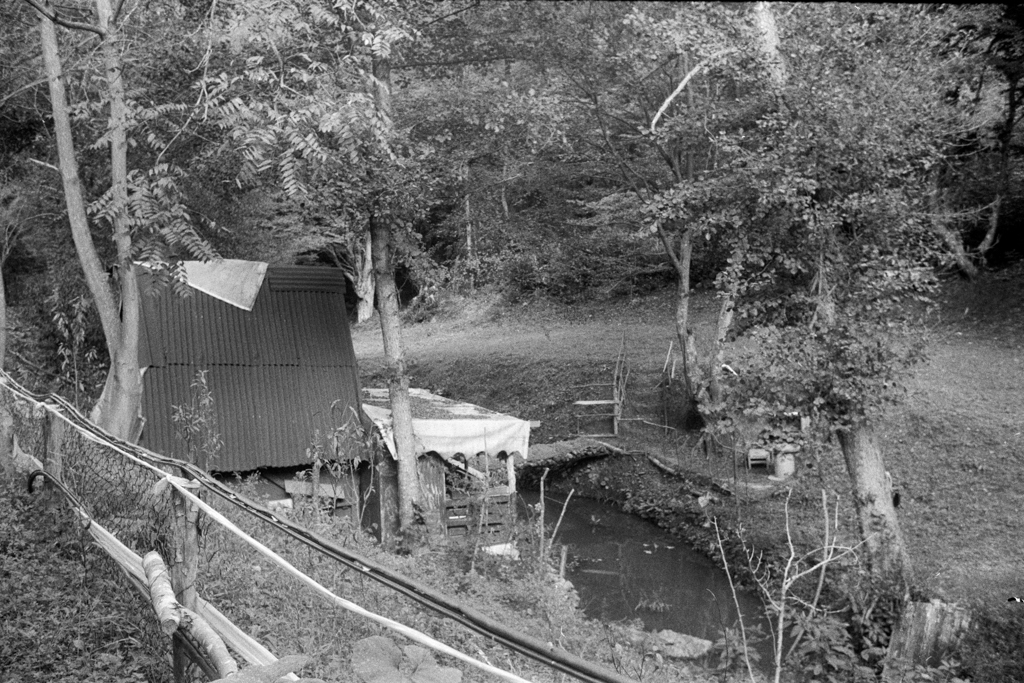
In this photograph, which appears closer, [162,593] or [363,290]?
[162,593]

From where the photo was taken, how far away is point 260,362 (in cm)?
1241

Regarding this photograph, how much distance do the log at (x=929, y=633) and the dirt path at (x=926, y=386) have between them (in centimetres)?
106

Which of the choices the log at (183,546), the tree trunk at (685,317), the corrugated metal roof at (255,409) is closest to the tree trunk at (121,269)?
the corrugated metal roof at (255,409)

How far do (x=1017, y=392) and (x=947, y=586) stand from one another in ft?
24.1

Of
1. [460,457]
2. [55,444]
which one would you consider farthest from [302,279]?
[55,444]

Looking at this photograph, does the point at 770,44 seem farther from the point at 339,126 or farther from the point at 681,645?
the point at 681,645

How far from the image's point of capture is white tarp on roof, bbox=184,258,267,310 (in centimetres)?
1298

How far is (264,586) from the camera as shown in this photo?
6.29 meters

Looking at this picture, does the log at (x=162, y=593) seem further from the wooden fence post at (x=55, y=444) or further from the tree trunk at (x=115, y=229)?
the tree trunk at (x=115, y=229)

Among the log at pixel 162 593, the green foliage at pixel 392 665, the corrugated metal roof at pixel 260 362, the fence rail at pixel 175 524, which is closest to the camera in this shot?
the green foliage at pixel 392 665

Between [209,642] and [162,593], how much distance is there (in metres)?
0.47

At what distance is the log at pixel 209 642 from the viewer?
3135 millimetres

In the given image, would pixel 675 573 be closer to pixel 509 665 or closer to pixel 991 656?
pixel 991 656

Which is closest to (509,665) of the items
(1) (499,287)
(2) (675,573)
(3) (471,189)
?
(2) (675,573)
